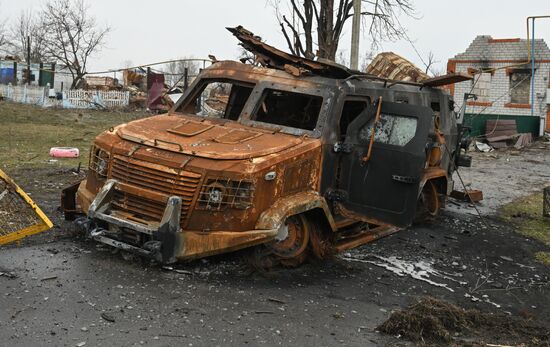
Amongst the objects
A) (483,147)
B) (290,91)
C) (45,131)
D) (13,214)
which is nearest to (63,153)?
(45,131)

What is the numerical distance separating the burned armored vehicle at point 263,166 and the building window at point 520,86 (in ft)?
73.2

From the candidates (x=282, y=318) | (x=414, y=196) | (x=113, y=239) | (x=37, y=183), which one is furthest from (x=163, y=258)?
(x=37, y=183)

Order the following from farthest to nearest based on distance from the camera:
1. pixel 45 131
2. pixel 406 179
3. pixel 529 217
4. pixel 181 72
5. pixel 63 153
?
pixel 181 72, pixel 45 131, pixel 63 153, pixel 529 217, pixel 406 179

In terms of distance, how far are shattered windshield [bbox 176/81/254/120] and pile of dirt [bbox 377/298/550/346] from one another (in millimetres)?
3123

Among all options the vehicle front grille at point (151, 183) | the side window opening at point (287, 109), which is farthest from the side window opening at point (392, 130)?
the vehicle front grille at point (151, 183)

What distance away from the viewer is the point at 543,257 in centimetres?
683

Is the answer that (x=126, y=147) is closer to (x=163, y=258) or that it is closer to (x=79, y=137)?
(x=163, y=258)

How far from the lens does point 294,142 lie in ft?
17.9

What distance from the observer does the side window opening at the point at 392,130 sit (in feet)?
19.4

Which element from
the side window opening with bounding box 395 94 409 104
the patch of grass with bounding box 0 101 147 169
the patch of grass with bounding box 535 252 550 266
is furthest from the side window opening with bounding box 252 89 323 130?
the patch of grass with bounding box 0 101 147 169

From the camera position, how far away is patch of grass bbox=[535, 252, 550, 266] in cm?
668

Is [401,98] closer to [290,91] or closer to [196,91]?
[290,91]

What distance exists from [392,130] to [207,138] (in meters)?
2.01

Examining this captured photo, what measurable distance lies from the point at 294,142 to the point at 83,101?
2482 centimetres
